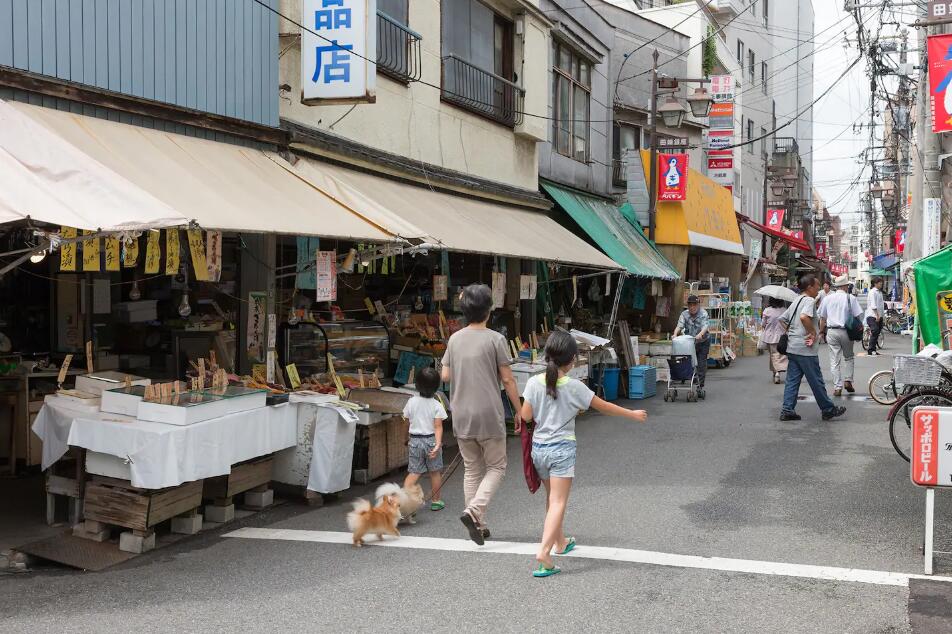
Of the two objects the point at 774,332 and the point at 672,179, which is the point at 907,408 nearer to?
the point at 774,332

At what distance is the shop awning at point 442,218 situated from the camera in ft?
30.9

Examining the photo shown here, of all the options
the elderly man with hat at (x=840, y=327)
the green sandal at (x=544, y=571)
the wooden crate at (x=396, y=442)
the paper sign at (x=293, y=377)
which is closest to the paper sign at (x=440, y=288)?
the wooden crate at (x=396, y=442)

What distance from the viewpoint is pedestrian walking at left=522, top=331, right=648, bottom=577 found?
19.2 ft

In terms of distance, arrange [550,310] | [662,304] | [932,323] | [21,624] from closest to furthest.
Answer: [21,624]
[932,323]
[550,310]
[662,304]

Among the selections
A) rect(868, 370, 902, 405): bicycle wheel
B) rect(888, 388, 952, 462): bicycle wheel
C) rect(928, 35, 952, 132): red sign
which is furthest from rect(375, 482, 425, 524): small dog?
rect(928, 35, 952, 132): red sign

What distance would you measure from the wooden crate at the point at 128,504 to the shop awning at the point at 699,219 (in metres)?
17.7

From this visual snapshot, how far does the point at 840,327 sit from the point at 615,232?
6101 millimetres

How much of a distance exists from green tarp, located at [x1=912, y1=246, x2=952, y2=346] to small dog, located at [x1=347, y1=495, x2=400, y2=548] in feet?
22.7

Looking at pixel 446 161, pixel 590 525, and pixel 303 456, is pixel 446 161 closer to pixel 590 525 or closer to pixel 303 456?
pixel 303 456

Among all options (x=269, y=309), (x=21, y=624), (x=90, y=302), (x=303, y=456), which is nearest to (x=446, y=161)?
(x=269, y=309)

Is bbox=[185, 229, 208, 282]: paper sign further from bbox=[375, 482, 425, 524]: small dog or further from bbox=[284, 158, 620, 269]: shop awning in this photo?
bbox=[375, 482, 425, 524]: small dog

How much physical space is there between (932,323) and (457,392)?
22.1 ft

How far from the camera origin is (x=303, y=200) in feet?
28.2

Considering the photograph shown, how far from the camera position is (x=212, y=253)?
8.08 metres
